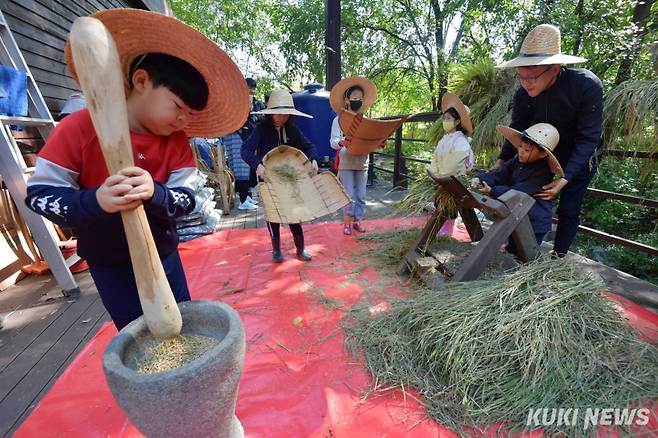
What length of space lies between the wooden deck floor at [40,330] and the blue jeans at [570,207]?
1.20 feet

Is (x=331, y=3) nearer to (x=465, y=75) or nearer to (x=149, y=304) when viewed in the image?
(x=465, y=75)

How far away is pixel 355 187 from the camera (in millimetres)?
3668

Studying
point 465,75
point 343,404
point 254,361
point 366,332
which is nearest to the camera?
point 343,404

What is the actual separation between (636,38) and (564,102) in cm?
185

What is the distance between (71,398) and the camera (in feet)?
4.90

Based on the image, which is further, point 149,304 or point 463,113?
point 463,113

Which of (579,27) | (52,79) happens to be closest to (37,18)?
(52,79)

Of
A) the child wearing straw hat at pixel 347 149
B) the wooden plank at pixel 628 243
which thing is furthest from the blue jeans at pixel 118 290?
the wooden plank at pixel 628 243

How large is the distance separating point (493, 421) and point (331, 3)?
255 inches

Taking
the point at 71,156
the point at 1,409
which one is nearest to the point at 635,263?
the point at 71,156

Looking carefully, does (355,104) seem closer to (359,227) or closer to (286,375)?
(359,227)

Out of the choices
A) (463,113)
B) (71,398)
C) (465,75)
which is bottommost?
(71,398)

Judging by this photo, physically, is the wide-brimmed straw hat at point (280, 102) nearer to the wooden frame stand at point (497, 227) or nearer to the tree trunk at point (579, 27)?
the wooden frame stand at point (497, 227)

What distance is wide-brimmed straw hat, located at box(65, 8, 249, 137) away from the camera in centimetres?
91
